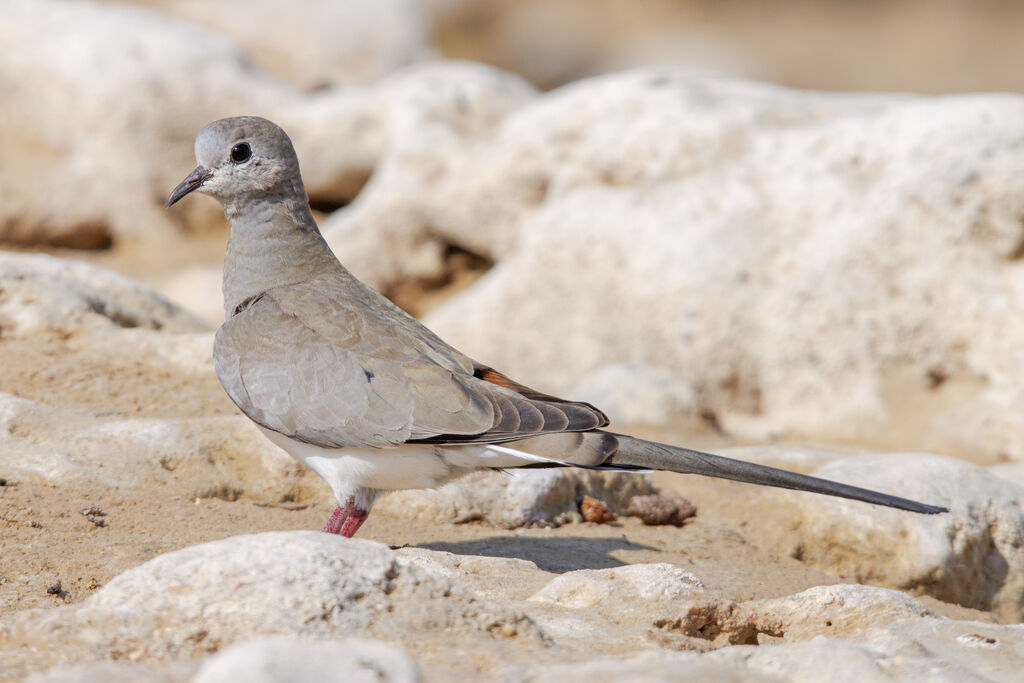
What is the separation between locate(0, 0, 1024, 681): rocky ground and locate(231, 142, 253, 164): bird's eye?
4.60 feet

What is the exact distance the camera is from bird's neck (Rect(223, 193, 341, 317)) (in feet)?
15.5

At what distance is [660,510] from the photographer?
5641mm

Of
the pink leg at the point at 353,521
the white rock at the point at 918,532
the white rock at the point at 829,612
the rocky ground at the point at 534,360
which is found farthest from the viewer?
the white rock at the point at 918,532

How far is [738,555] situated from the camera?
5.38 meters

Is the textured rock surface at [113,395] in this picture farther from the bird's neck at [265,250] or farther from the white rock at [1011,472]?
the white rock at [1011,472]

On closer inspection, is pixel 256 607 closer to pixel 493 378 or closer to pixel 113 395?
pixel 493 378

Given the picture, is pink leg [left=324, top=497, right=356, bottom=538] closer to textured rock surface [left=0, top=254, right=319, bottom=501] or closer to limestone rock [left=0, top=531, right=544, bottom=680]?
textured rock surface [left=0, top=254, right=319, bottom=501]

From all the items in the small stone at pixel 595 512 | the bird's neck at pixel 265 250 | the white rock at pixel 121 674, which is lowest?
the white rock at pixel 121 674

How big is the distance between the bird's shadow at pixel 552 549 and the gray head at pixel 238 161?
1.79m

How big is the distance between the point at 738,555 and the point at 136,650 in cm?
341

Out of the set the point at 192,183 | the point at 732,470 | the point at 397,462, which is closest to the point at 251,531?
the point at 397,462

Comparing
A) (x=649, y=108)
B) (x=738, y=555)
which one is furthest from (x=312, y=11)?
(x=738, y=555)

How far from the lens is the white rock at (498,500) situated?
5.19m

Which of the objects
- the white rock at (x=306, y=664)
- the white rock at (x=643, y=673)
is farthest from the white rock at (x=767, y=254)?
the white rock at (x=306, y=664)
